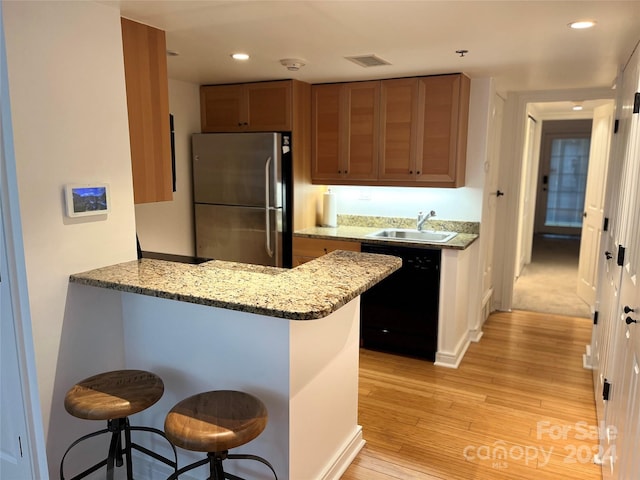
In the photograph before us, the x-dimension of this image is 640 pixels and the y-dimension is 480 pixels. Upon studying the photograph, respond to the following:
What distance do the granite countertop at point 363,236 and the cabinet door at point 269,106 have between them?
0.88 metres

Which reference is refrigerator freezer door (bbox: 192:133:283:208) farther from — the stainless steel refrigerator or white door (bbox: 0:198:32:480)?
white door (bbox: 0:198:32:480)

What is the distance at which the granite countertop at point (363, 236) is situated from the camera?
347 centimetres

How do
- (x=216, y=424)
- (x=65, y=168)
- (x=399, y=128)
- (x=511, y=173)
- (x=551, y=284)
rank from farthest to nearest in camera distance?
(x=551, y=284) → (x=511, y=173) → (x=399, y=128) → (x=65, y=168) → (x=216, y=424)

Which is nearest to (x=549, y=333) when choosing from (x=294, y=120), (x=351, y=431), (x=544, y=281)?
(x=544, y=281)

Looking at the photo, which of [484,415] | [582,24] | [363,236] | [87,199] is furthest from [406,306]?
[87,199]

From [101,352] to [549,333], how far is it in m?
3.73

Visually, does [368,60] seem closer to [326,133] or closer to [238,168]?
[326,133]

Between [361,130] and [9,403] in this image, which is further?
[361,130]

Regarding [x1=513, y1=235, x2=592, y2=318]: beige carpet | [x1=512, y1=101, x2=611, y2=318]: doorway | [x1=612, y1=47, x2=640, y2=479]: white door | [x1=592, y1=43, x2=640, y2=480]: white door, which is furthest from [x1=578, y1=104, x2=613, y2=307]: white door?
[x1=612, y1=47, x2=640, y2=479]: white door

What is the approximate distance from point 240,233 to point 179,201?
1.91ft

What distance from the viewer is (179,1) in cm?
198

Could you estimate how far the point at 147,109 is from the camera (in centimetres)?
231

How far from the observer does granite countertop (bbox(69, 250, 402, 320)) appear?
1.61 meters

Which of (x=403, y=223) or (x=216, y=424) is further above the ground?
(x=403, y=223)
